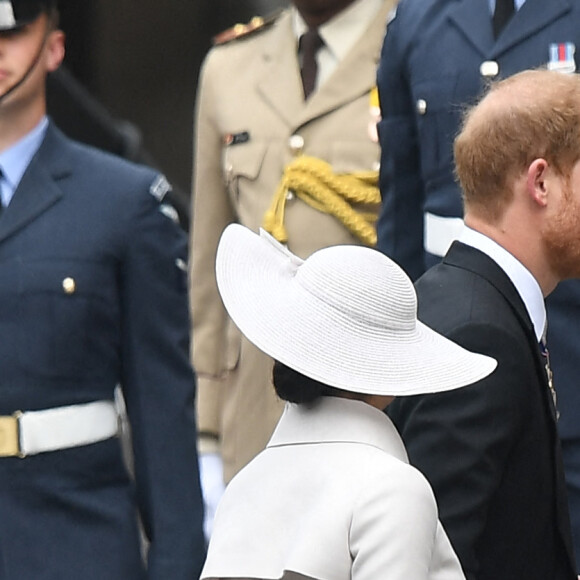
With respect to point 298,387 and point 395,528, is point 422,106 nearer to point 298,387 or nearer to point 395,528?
point 298,387

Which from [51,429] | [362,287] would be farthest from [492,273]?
[51,429]

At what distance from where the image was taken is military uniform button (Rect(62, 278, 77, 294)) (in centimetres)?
481

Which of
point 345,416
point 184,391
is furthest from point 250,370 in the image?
point 345,416

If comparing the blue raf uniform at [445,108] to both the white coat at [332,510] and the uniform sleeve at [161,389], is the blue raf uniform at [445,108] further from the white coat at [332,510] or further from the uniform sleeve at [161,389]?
the white coat at [332,510]

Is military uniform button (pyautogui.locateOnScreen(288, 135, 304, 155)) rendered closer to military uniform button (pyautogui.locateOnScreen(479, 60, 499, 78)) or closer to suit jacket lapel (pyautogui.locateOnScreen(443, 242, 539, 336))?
military uniform button (pyautogui.locateOnScreen(479, 60, 499, 78))

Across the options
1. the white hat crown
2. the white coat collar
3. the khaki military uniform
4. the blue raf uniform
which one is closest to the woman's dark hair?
the white coat collar

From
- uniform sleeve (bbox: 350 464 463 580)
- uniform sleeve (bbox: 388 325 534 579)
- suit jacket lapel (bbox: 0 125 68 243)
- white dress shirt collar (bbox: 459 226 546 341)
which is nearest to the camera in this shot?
uniform sleeve (bbox: 350 464 463 580)

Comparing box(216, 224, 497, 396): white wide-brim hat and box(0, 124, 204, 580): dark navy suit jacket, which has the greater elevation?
box(216, 224, 497, 396): white wide-brim hat

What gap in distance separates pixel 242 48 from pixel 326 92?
44cm

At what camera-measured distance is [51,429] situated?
4.81 metres

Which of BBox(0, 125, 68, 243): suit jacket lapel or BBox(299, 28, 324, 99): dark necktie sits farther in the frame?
BBox(299, 28, 324, 99): dark necktie

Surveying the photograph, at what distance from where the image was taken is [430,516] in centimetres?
325

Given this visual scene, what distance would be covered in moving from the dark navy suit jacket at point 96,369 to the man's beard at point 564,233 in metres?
1.12

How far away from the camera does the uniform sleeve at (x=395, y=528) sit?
3.19 meters
